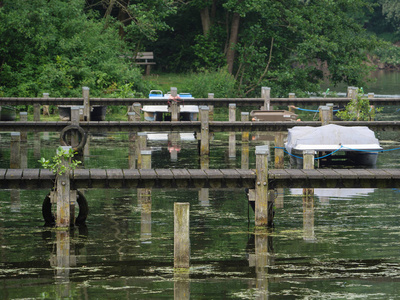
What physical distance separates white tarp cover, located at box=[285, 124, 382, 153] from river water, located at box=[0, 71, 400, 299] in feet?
10.3

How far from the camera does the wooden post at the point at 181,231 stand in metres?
13.6

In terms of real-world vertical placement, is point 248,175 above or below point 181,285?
above

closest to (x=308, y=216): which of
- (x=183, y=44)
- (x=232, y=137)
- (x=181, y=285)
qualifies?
(x=181, y=285)

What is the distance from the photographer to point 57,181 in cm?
1639

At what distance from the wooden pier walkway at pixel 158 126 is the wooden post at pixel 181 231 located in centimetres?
1208

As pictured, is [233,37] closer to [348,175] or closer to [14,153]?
[14,153]

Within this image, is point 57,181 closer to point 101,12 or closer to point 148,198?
point 148,198

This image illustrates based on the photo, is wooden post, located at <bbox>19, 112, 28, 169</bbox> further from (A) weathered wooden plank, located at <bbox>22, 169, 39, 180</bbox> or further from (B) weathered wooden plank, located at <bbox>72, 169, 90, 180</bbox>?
(B) weathered wooden plank, located at <bbox>72, 169, 90, 180</bbox>

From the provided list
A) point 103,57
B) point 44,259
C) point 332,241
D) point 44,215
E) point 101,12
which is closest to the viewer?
point 44,259

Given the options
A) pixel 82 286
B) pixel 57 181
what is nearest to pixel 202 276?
pixel 82 286

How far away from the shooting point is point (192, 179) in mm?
16672

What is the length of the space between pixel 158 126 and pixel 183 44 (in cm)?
2604

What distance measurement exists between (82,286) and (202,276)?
6.31ft

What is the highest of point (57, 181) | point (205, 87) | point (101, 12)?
point (101, 12)
